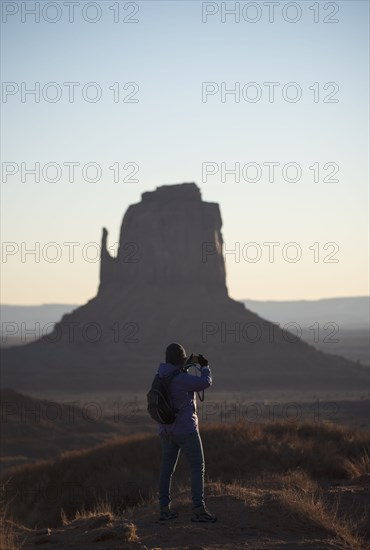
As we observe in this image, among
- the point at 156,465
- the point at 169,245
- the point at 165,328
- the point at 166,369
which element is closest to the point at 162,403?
the point at 166,369

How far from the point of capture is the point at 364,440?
23.7 meters

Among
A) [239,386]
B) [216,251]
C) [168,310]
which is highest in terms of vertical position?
[216,251]

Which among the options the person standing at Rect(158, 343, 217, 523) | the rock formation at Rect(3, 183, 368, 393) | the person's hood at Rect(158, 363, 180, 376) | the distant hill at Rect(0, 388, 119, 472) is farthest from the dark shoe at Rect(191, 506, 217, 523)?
the rock formation at Rect(3, 183, 368, 393)

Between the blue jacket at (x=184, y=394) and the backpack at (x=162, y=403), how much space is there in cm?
6

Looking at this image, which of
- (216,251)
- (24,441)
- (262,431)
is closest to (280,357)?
(216,251)

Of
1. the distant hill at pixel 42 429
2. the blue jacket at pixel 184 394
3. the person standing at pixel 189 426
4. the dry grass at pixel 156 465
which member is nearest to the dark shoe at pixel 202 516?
the person standing at pixel 189 426

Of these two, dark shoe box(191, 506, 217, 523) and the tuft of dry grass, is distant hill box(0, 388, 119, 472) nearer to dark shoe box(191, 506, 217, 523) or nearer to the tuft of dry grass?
the tuft of dry grass

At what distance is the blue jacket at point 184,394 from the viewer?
426 inches

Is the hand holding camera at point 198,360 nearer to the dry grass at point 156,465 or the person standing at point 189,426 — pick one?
the person standing at point 189,426

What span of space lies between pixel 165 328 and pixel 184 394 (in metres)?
102

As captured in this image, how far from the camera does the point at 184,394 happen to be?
35.7 feet

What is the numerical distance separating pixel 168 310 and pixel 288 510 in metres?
105

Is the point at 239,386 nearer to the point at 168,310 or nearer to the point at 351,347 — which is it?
the point at 168,310

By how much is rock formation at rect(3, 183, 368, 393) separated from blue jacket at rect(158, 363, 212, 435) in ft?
286
